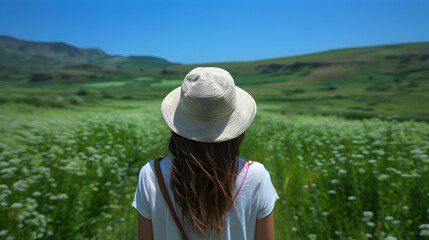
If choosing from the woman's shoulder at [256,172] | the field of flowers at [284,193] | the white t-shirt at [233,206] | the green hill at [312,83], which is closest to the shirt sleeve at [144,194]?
the white t-shirt at [233,206]

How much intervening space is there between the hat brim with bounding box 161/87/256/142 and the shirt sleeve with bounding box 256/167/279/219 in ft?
0.74

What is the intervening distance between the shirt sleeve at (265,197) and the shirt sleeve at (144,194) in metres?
0.47

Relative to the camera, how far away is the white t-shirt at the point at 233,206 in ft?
3.19

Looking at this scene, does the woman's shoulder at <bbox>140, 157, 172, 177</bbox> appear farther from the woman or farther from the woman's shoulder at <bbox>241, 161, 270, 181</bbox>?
the woman's shoulder at <bbox>241, 161, 270, 181</bbox>

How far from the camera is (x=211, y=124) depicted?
94 cm

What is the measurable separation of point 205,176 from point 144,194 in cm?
27

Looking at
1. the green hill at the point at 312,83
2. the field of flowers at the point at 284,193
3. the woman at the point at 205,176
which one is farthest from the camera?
the green hill at the point at 312,83

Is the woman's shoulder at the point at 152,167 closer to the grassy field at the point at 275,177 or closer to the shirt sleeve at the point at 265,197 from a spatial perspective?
the grassy field at the point at 275,177

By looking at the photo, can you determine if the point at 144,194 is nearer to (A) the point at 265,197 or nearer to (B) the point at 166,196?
(B) the point at 166,196

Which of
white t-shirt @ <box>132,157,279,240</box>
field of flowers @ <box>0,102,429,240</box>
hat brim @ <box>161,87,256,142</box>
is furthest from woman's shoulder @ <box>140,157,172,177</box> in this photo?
field of flowers @ <box>0,102,429,240</box>

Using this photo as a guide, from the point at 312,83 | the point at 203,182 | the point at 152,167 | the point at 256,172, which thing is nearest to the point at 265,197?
the point at 256,172

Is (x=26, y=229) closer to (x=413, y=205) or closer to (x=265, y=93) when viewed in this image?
(x=413, y=205)

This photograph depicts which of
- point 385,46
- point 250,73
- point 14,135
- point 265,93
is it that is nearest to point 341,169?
point 14,135

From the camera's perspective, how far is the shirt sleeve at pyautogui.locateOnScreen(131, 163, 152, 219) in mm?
981
